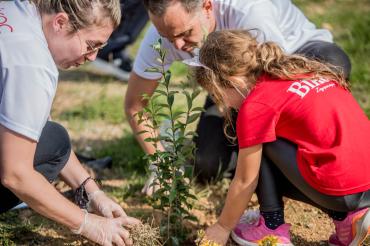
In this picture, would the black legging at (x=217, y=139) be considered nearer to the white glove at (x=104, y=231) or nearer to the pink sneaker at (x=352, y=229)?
the pink sneaker at (x=352, y=229)

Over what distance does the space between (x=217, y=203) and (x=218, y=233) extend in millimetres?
584

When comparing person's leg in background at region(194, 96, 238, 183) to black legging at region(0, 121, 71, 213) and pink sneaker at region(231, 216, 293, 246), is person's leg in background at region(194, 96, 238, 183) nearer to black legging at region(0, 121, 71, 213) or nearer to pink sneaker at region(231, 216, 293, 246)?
pink sneaker at region(231, 216, 293, 246)

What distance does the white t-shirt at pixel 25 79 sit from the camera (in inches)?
78.4

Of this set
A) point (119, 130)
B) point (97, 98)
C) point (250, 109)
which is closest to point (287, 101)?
point (250, 109)

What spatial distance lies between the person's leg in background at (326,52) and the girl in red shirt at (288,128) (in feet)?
1.97

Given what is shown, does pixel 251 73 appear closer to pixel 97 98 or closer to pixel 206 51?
pixel 206 51

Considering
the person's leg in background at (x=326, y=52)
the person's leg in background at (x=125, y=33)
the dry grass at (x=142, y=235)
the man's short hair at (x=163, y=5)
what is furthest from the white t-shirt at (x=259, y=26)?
the person's leg in background at (x=125, y=33)

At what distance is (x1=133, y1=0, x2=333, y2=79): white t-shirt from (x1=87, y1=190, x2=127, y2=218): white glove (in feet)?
2.48

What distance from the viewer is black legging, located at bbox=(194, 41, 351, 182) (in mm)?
3070

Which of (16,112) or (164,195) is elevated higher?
(16,112)

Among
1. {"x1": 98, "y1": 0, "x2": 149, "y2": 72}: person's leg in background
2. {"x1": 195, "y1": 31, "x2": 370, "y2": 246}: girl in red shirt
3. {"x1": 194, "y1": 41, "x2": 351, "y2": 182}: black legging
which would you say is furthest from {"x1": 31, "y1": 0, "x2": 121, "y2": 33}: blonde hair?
{"x1": 98, "y1": 0, "x2": 149, "y2": 72}: person's leg in background

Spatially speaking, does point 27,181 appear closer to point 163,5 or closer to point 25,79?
point 25,79

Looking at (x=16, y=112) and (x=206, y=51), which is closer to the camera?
(x=16, y=112)

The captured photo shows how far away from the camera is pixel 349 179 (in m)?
2.25
